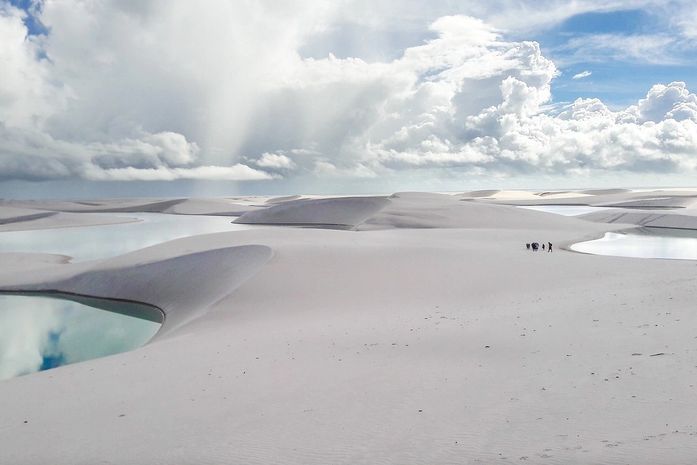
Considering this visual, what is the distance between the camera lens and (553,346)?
963 cm

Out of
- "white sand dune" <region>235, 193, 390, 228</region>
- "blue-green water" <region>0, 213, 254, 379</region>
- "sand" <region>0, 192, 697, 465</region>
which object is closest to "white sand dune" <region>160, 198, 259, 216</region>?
"white sand dune" <region>235, 193, 390, 228</region>

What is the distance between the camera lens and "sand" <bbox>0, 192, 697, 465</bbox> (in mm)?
6070

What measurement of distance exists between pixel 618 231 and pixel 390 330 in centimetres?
3707

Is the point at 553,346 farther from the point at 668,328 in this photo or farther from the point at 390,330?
the point at 390,330

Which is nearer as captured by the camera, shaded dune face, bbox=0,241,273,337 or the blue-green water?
the blue-green water

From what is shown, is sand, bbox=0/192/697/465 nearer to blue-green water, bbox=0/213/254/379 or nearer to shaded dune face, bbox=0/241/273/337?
shaded dune face, bbox=0/241/273/337

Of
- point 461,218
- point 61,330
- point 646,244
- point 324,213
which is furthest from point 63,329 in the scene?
point 324,213

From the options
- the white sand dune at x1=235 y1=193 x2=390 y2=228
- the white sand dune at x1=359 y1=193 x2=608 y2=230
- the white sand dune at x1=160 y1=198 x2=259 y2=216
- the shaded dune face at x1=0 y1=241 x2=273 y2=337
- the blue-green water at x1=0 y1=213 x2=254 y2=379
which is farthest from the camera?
the white sand dune at x1=160 y1=198 x2=259 y2=216

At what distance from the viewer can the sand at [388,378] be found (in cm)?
607

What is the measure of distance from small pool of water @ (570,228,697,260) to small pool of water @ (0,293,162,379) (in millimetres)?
21438

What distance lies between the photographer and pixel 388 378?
27.7 feet

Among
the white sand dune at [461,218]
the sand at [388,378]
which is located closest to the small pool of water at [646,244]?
the white sand dune at [461,218]

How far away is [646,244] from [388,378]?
3027 centimetres

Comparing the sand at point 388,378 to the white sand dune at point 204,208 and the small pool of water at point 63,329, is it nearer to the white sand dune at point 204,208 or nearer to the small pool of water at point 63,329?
the small pool of water at point 63,329
